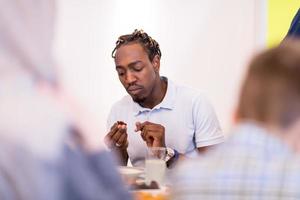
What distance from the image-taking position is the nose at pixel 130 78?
197 cm

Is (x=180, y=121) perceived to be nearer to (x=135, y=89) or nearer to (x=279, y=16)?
(x=135, y=89)

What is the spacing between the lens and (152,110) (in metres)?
2.00

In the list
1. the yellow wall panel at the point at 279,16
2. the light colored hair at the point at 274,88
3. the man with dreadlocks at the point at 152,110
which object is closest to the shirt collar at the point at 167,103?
the man with dreadlocks at the point at 152,110

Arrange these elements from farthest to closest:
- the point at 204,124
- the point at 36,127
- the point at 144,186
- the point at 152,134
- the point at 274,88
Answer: the point at 204,124 < the point at 152,134 < the point at 144,186 < the point at 274,88 < the point at 36,127

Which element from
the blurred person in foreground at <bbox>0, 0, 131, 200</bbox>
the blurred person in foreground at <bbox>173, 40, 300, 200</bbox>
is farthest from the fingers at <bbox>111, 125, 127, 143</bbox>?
the blurred person in foreground at <bbox>0, 0, 131, 200</bbox>

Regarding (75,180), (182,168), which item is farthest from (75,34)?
(75,180)

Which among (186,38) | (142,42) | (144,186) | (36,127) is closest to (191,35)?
(186,38)

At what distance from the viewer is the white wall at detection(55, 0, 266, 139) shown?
112 inches

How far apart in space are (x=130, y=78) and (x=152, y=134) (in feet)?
0.95

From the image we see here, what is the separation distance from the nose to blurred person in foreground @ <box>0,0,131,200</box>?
128 centimetres

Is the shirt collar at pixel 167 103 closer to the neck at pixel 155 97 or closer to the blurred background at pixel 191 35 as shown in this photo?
the neck at pixel 155 97

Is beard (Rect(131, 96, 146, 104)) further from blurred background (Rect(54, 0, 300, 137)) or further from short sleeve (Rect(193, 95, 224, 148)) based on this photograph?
blurred background (Rect(54, 0, 300, 137))

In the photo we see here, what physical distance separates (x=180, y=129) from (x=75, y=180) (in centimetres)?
129

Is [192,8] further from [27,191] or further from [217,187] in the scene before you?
[27,191]
